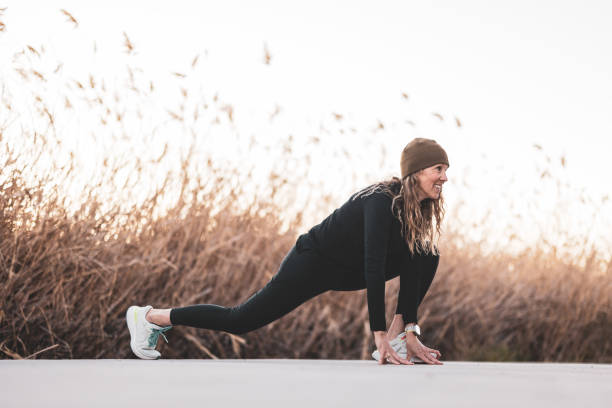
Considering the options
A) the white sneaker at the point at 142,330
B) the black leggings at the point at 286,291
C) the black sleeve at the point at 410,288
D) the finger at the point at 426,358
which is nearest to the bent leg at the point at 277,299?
the black leggings at the point at 286,291

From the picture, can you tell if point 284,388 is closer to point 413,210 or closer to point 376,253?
point 376,253

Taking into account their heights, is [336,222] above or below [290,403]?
above

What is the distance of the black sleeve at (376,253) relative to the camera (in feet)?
8.43

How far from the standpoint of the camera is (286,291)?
2.87 meters

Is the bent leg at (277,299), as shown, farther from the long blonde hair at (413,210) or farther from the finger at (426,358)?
the finger at (426,358)

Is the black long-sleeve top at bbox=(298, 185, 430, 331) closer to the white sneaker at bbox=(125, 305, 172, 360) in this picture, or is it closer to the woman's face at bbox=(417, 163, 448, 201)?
the woman's face at bbox=(417, 163, 448, 201)

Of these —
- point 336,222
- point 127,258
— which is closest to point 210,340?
point 127,258

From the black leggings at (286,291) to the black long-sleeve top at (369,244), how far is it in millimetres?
34

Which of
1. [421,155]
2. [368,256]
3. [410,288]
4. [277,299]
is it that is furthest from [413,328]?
[421,155]

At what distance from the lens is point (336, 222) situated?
2.85m

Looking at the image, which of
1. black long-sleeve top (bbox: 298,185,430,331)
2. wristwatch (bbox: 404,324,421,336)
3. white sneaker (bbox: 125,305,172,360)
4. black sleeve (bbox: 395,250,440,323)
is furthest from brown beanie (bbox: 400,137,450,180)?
white sneaker (bbox: 125,305,172,360)

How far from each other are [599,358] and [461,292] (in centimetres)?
118

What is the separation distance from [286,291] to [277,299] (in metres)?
0.05

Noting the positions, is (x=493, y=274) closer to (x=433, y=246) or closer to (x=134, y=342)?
(x=433, y=246)
